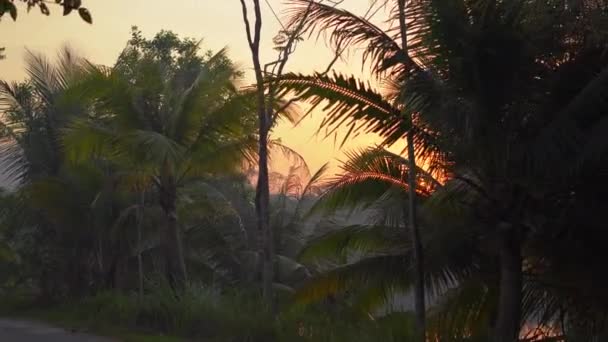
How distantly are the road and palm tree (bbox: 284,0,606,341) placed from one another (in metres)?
7.48

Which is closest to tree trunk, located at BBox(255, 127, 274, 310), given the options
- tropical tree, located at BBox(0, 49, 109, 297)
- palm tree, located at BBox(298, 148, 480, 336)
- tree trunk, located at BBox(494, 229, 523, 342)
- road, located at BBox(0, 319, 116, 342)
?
palm tree, located at BBox(298, 148, 480, 336)

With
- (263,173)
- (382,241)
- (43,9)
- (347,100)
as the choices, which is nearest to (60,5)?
(43,9)

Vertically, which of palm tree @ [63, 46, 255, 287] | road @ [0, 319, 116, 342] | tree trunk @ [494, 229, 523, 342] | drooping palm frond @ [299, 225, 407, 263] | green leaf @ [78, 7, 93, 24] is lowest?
road @ [0, 319, 116, 342]

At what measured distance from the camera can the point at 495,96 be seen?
1073 cm

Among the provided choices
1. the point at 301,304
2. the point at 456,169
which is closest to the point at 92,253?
the point at 301,304

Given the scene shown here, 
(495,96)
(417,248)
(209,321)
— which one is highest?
(495,96)

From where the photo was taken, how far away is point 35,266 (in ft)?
87.1

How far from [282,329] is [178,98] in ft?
23.2

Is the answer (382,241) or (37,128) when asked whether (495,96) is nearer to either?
(382,241)

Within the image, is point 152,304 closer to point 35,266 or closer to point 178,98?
point 178,98

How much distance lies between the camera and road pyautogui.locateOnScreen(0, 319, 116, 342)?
644 inches

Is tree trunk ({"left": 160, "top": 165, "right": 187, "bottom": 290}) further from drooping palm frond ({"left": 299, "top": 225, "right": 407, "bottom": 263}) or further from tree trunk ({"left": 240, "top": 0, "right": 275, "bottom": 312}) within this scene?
drooping palm frond ({"left": 299, "top": 225, "right": 407, "bottom": 263})

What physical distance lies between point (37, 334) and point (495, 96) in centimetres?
1044

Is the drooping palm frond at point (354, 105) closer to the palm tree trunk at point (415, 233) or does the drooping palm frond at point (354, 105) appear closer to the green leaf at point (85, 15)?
the palm tree trunk at point (415, 233)
